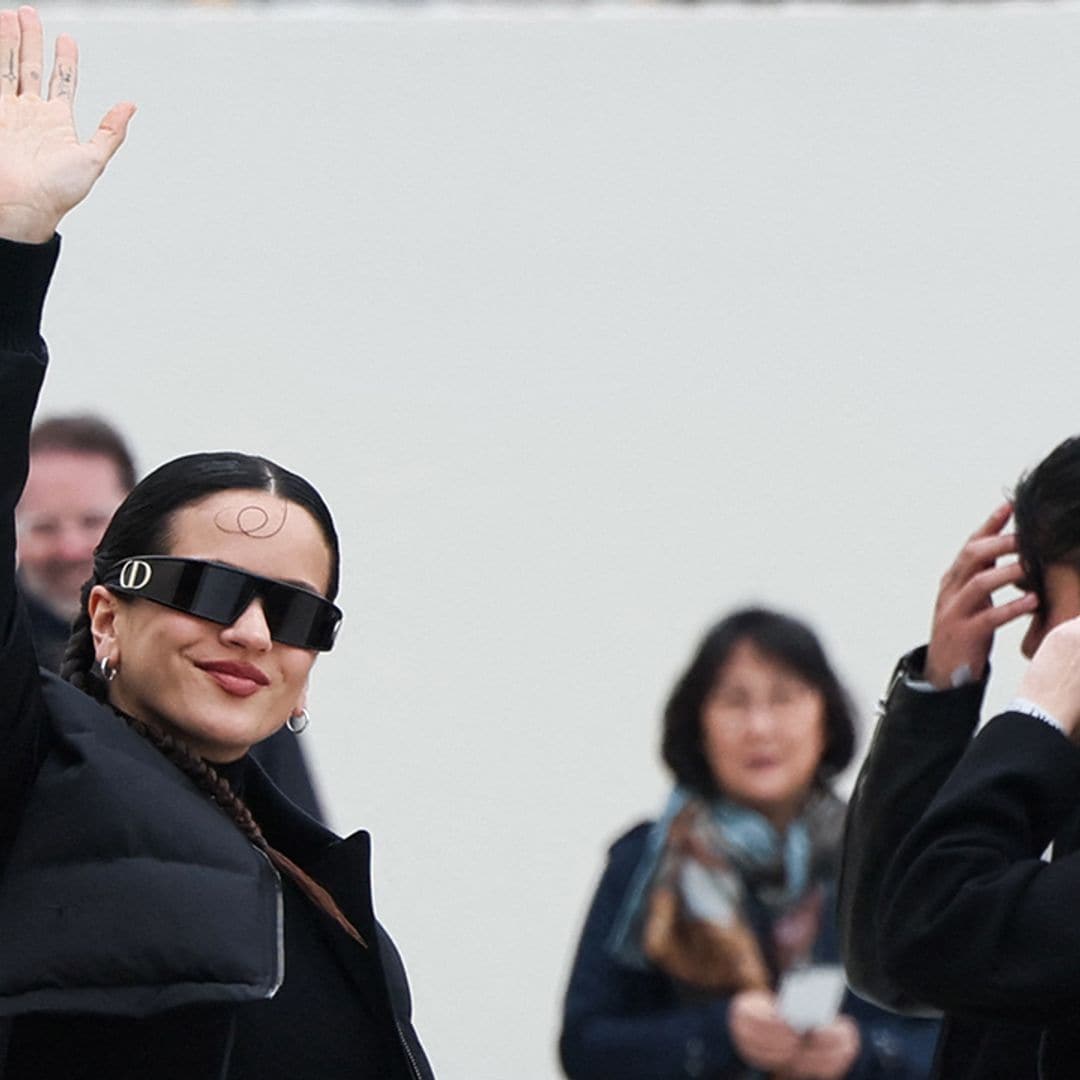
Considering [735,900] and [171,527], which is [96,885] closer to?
[171,527]

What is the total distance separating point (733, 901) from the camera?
3836 millimetres

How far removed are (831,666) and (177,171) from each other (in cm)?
157

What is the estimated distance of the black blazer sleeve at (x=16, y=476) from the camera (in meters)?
1.66

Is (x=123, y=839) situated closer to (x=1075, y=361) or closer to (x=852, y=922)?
(x=852, y=922)

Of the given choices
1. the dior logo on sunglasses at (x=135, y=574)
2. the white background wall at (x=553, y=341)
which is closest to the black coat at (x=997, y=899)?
the dior logo on sunglasses at (x=135, y=574)

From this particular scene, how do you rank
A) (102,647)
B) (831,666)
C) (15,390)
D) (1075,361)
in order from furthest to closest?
(1075,361), (831,666), (102,647), (15,390)

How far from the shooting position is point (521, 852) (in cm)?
423

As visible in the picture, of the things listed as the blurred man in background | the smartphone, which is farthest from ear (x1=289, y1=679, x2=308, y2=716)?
the smartphone

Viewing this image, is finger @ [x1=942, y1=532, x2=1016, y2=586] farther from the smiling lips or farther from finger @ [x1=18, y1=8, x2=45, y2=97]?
finger @ [x1=18, y1=8, x2=45, y2=97]

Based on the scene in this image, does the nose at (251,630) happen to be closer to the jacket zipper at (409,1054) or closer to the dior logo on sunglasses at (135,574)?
the dior logo on sunglasses at (135,574)

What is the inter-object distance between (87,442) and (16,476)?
2.05m

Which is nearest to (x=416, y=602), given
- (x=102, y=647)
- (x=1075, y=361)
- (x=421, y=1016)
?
(x=421, y=1016)

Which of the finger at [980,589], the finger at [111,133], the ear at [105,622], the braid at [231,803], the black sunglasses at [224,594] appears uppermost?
the finger at [111,133]

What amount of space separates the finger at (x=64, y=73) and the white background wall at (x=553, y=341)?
2462 mm
